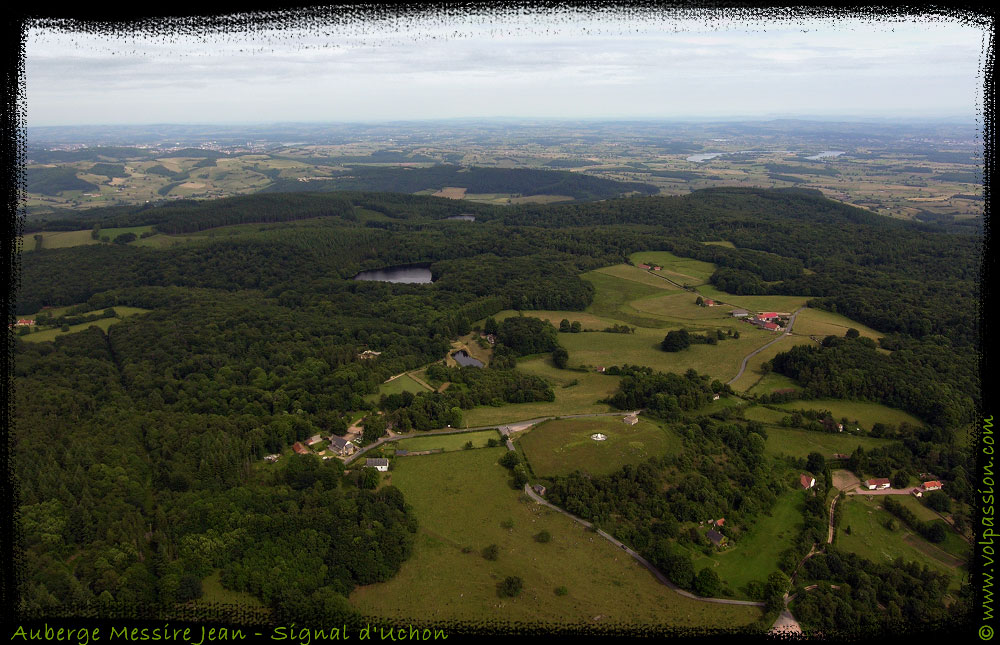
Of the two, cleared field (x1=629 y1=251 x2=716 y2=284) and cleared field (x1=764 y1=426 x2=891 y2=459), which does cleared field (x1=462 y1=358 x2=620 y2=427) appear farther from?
cleared field (x1=629 y1=251 x2=716 y2=284)

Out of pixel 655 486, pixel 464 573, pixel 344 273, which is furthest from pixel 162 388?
pixel 344 273

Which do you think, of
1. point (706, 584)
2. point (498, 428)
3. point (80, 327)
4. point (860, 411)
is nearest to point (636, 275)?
point (860, 411)

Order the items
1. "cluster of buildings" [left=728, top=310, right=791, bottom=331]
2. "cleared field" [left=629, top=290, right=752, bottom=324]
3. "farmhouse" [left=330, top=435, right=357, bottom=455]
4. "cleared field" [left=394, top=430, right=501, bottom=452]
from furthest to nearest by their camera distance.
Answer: "cleared field" [left=629, top=290, right=752, bottom=324] → "cluster of buildings" [left=728, top=310, right=791, bottom=331] → "cleared field" [left=394, top=430, right=501, bottom=452] → "farmhouse" [left=330, top=435, right=357, bottom=455]

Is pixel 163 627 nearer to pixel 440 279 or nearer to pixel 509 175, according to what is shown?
pixel 440 279

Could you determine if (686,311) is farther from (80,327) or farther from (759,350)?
(80,327)

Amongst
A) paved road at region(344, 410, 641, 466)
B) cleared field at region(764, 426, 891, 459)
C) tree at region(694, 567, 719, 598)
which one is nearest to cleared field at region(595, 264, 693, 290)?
cleared field at region(764, 426, 891, 459)

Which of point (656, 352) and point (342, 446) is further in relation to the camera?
point (656, 352)
